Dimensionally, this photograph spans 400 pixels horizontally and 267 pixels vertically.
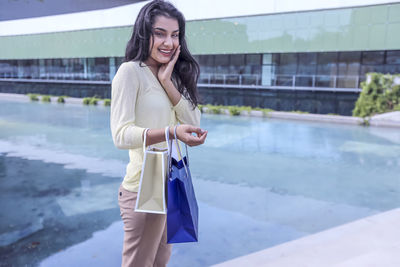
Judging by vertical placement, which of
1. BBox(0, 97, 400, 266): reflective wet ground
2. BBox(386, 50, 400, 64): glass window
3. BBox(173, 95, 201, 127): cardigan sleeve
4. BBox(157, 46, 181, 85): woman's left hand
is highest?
BBox(386, 50, 400, 64): glass window

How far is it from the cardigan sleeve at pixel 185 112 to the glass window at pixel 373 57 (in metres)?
18.2

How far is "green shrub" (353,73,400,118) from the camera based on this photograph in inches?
566

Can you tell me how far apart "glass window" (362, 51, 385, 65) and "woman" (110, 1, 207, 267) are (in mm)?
18256

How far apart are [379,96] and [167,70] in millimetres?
14850

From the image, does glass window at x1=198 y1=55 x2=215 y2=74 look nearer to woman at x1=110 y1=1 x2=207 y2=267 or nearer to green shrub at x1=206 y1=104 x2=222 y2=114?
green shrub at x1=206 y1=104 x2=222 y2=114

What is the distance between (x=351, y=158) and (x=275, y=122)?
6.58m

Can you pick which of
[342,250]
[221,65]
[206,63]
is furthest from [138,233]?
[206,63]

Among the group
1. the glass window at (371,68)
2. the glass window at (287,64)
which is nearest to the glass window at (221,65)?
the glass window at (287,64)

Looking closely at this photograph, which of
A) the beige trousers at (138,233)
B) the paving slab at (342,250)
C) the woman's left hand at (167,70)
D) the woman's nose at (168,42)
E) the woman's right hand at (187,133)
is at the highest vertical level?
the woman's nose at (168,42)

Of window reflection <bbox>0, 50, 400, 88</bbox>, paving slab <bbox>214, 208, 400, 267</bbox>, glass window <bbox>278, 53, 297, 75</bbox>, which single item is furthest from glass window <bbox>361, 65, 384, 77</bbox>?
paving slab <bbox>214, 208, 400, 267</bbox>

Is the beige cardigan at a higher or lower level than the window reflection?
lower

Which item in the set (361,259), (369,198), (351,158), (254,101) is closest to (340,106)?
(254,101)

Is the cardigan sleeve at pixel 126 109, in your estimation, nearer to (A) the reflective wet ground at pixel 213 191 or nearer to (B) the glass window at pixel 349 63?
(A) the reflective wet ground at pixel 213 191

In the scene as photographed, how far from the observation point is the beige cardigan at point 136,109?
168 cm
